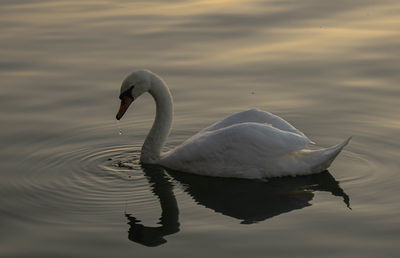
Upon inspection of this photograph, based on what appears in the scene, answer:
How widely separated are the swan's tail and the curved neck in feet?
5.52

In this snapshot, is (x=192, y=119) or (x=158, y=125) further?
(x=192, y=119)

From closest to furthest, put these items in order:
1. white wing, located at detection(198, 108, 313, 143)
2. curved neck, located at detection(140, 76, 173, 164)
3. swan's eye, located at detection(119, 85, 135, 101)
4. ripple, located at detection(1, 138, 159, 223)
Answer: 1. ripple, located at detection(1, 138, 159, 223)
2. white wing, located at detection(198, 108, 313, 143)
3. curved neck, located at detection(140, 76, 173, 164)
4. swan's eye, located at detection(119, 85, 135, 101)

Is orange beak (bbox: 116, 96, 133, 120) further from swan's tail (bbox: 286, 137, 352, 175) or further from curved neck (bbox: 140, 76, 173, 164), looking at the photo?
swan's tail (bbox: 286, 137, 352, 175)

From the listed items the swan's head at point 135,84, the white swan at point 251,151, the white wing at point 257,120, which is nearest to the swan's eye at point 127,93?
the swan's head at point 135,84

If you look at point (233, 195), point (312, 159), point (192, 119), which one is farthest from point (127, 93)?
point (312, 159)

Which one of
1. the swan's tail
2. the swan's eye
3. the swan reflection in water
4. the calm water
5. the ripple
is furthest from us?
the swan's eye

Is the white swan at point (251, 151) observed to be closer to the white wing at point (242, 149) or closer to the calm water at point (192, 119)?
the white wing at point (242, 149)

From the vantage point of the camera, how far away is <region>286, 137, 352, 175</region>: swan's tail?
412 inches

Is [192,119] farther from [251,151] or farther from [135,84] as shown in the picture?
[251,151]

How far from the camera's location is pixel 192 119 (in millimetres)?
12602

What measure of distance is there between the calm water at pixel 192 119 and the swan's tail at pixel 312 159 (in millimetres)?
154

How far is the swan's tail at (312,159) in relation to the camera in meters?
10.5

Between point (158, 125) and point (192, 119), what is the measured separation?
1.04 m

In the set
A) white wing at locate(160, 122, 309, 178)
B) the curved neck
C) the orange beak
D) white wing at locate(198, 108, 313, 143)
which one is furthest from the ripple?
white wing at locate(198, 108, 313, 143)
